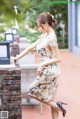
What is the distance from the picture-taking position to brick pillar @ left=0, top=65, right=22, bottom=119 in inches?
199

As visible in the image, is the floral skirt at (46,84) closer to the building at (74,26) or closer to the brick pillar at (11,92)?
the brick pillar at (11,92)

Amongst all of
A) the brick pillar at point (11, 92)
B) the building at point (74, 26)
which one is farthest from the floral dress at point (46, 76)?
the building at point (74, 26)

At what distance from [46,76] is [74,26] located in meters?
17.2

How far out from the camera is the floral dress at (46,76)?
16.6ft

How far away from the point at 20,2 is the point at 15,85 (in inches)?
139

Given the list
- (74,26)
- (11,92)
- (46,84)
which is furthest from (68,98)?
(74,26)

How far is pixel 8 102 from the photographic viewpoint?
511cm

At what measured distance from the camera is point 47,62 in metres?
5.02

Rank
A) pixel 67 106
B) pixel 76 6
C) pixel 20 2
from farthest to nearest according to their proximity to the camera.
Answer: pixel 76 6, pixel 67 106, pixel 20 2

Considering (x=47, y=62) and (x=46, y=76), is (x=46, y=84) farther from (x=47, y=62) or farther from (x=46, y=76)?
(x=47, y=62)

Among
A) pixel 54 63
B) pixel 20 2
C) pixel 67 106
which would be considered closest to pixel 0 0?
pixel 20 2

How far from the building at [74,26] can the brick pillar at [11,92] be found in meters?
15.7

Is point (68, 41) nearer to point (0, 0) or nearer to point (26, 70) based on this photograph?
point (26, 70)

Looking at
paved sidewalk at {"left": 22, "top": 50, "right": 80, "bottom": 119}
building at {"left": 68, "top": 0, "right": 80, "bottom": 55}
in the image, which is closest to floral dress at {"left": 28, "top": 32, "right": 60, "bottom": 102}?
paved sidewalk at {"left": 22, "top": 50, "right": 80, "bottom": 119}
